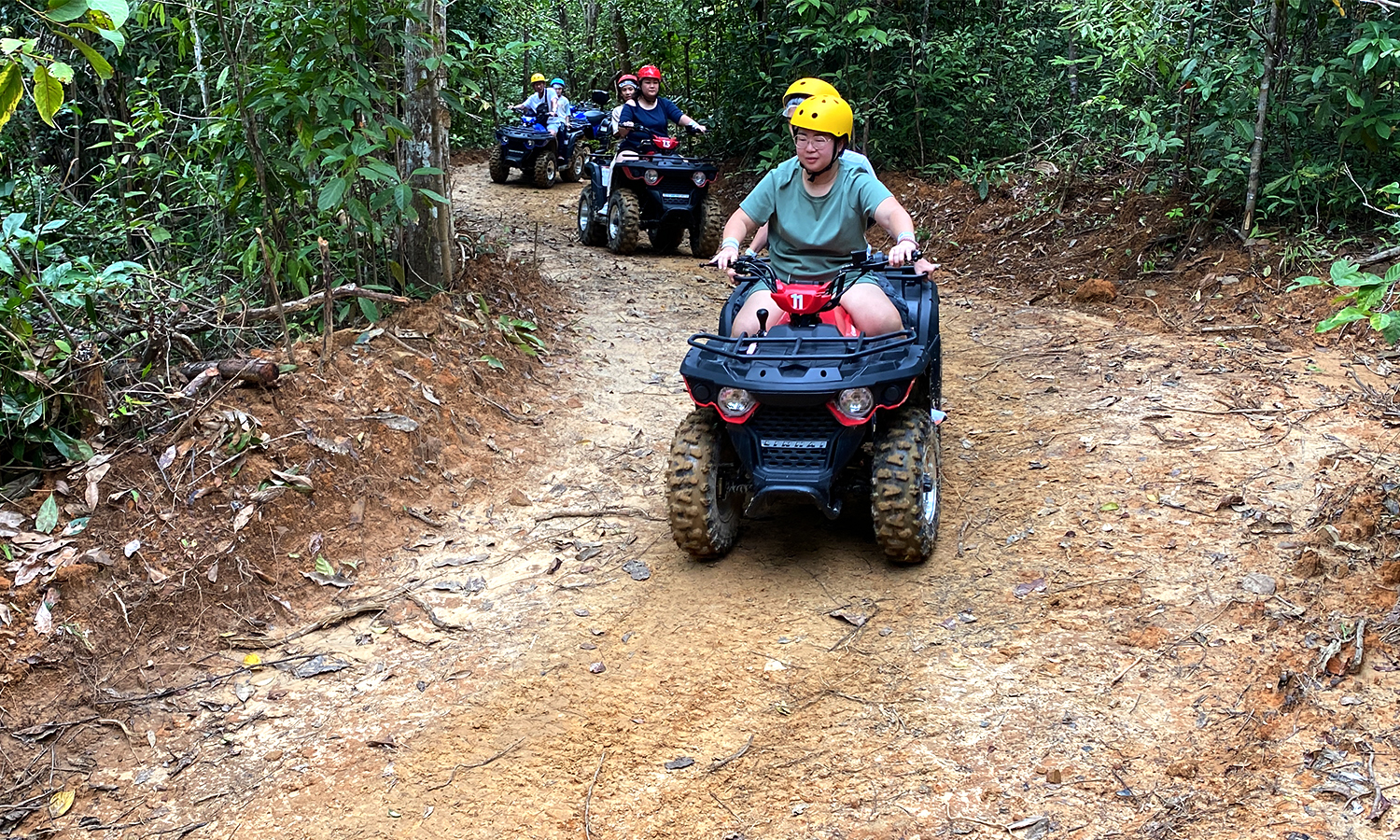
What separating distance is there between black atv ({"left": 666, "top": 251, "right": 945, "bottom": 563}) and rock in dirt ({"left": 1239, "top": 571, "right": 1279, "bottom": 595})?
118 cm

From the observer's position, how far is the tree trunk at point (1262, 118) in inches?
293

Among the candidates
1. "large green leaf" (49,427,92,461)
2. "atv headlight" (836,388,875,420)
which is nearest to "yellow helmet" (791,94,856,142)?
"atv headlight" (836,388,875,420)

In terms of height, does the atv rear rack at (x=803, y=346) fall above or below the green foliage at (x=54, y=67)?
below

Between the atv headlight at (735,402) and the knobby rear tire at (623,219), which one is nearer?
the atv headlight at (735,402)

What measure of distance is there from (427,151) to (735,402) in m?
3.55

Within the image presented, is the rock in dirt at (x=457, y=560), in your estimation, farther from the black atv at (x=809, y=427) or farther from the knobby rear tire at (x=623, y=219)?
the knobby rear tire at (x=623, y=219)

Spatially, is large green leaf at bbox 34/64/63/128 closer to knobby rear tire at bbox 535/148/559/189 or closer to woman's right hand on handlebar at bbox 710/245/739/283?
woman's right hand on handlebar at bbox 710/245/739/283

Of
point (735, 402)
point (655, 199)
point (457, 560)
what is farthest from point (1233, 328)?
point (655, 199)

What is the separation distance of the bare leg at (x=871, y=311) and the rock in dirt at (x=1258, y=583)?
1.66m

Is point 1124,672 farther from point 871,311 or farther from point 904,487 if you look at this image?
point 871,311

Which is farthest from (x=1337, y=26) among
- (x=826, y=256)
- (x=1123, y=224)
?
(x=826, y=256)

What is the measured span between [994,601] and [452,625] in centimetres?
218

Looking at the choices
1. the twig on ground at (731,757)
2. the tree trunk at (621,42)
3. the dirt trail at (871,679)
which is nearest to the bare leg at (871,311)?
Answer: the dirt trail at (871,679)

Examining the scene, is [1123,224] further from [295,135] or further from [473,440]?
[295,135]
